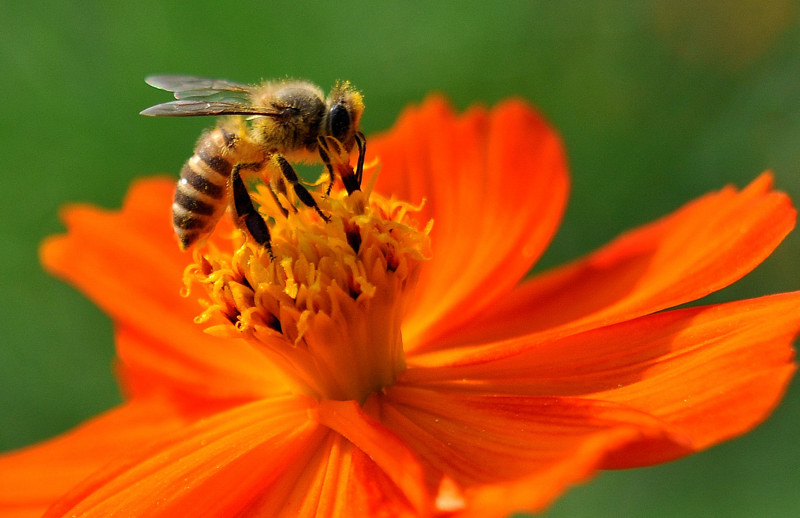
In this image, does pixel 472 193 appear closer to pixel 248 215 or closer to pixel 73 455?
pixel 248 215

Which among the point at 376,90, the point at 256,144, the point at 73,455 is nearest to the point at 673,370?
the point at 256,144

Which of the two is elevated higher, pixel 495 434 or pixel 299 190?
pixel 299 190

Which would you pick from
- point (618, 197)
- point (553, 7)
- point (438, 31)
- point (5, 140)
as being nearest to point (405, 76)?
point (438, 31)

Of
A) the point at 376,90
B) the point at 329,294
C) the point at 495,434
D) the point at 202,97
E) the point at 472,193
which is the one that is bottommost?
the point at 495,434

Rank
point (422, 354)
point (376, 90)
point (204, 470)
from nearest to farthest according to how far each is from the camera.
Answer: point (204, 470)
point (422, 354)
point (376, 90)

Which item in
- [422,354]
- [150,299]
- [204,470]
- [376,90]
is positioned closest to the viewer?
[204,470]

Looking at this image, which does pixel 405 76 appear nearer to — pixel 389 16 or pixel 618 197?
pixel 389 16

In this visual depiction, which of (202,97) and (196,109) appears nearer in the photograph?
(196,109)

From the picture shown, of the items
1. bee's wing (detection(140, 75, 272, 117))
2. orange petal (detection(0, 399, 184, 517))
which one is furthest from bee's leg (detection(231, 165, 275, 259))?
orange petal (detection(0, 399, 184, 517))
